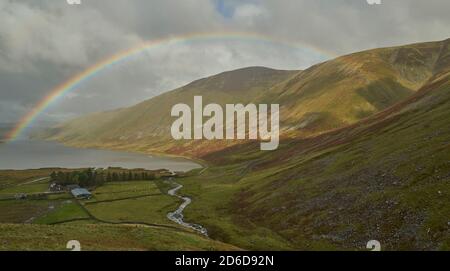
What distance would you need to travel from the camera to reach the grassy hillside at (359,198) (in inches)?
2291

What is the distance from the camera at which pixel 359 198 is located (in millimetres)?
73812

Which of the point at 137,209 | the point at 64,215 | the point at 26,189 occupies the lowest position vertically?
the point at 64,215

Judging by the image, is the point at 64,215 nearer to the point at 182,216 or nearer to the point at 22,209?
the point at 22,209

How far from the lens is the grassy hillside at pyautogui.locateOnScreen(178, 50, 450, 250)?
58188 mm

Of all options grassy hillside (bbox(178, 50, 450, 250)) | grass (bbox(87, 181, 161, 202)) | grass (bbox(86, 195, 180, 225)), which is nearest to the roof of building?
grass (bbox(87, 181, 161, 202))

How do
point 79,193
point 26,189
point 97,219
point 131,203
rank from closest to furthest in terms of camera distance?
point 97,219 < point 131,203 < point 79,193 < point 26,189

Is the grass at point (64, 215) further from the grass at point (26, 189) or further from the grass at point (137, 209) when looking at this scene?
the grass at point (26, 189)

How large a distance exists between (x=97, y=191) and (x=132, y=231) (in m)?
98.0

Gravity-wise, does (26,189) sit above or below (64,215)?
above

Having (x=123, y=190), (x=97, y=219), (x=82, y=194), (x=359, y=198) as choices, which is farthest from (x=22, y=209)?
(x=359, y=198)

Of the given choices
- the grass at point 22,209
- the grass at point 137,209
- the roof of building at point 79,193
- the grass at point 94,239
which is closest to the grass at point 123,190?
the roof of building at point 79,193

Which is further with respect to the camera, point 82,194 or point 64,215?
point 82,194

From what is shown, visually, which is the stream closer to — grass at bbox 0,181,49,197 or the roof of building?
the roof of building
